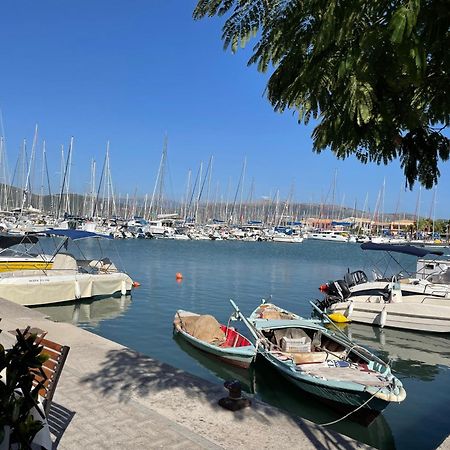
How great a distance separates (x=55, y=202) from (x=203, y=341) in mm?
Result: 85898

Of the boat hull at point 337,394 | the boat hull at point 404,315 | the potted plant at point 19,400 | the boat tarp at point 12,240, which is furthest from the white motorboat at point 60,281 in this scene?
the potted plant at point 19,400

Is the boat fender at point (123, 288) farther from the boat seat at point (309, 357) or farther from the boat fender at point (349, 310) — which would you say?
the boat seat at point (309, 357)

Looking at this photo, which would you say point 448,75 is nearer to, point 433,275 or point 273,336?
point 273,336

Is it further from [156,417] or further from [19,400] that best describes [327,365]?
[19,400]

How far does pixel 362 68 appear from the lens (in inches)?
95.7

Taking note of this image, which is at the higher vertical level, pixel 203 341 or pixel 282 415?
pixel 282 415

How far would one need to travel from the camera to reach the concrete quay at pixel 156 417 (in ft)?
18.5

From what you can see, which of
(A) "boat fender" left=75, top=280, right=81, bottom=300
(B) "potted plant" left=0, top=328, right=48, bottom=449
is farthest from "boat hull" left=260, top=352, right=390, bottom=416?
(A) "boat fender" left=75, top=280, right=81, bottom=300

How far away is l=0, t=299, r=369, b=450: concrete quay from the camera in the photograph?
564cm

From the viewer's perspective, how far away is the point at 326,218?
171 metres

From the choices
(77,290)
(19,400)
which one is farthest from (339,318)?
(19,400)

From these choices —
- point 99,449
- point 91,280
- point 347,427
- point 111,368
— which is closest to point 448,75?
point 99,449

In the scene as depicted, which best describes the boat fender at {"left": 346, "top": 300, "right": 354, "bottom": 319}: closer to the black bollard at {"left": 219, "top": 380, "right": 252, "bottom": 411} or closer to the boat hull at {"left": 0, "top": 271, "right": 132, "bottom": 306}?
the boat hull at {"left": 0, "top": 271, "right": 132, "bottom": 306}

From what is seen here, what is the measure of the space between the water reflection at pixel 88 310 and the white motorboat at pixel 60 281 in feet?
1.19
